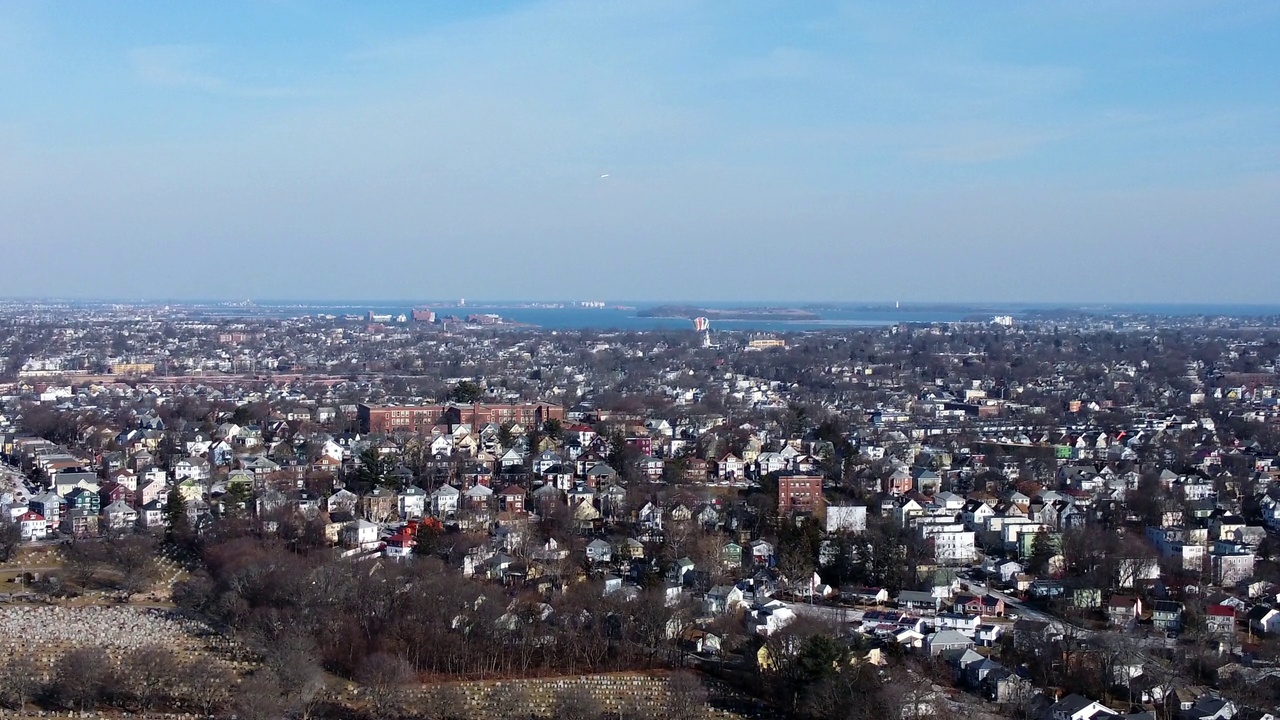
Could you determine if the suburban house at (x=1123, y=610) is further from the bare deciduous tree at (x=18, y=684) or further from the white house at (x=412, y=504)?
the bare deciduous tree at (x=18, y=684)

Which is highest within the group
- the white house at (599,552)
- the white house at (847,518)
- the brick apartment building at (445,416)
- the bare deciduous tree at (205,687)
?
the brick apartment building at (445,416)

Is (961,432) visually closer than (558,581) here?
No

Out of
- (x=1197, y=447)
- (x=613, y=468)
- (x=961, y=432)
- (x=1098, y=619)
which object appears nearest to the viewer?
(x=1098, y=619)

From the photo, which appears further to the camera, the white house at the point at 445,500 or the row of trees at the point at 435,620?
the white house at the point at 445,500

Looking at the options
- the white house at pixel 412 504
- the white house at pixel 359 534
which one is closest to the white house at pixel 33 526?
the white house at pixel 359 534

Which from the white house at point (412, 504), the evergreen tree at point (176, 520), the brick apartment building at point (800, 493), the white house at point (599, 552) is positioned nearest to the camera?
the white house at point (599, 552)

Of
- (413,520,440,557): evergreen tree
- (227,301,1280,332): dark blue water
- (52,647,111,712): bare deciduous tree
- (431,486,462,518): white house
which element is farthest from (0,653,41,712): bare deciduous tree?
(227,301,1280,332): dark blue water

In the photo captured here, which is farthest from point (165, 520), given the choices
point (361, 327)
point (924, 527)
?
point (361, 327)

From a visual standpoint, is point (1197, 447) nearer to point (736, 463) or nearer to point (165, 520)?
point (736, 463)
